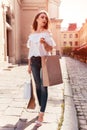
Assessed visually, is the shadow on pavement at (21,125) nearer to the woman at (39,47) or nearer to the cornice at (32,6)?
the woman at (39,47)

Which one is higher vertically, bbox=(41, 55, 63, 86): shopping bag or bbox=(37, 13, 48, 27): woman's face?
bbox=(37, 13, 48, 27): woman's face

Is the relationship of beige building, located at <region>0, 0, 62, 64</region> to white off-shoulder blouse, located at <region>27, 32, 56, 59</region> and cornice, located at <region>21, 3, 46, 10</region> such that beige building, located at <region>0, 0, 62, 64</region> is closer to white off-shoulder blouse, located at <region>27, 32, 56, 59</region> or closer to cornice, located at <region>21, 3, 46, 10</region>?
cornice, located at <region>21, 3, 46, 10</region>

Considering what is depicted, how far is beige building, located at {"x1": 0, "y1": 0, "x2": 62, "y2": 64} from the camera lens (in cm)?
1748

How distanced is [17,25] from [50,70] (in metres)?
22.2

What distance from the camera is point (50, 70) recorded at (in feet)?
13.4

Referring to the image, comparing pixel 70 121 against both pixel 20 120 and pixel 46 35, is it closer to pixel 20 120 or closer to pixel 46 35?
pixel 20 120

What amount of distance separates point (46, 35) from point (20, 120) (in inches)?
57.1

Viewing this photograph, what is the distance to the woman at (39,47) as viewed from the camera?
13.6 ft

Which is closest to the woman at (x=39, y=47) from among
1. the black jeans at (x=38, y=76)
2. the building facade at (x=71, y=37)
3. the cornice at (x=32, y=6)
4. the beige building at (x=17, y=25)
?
the black jeans at (x=38, y=76)

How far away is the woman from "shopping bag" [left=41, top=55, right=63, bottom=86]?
0.13 meters

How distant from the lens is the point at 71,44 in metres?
99.8

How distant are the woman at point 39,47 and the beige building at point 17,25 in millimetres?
12244

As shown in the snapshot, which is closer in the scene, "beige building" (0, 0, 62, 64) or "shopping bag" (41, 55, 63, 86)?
"shopping bag" (41, 55, 63, 86)

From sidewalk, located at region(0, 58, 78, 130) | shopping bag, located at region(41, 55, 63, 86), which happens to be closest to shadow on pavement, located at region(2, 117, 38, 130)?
sidewalk, located at region(0, 58, 78, 130)
